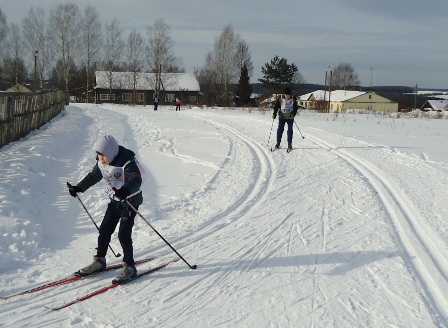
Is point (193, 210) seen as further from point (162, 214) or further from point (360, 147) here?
point (360, 147)

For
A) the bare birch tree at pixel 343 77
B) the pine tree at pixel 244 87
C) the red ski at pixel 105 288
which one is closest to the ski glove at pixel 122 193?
the red ski at pixel 105 288

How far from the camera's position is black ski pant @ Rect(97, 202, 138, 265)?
4562mm

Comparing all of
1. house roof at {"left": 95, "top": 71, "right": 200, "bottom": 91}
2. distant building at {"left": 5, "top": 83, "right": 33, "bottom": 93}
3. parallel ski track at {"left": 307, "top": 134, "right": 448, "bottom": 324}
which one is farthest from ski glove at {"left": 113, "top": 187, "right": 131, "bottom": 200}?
house roof at {"left": 95, "top": 71, "right": 200, "bottom": 91}

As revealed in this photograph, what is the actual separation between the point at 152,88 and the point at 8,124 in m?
52.1

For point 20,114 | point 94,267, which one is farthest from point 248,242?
point 20,114

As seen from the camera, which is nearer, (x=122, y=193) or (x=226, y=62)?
(x=122, y=193)

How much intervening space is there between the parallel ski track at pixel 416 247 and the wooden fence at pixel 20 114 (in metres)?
8.93

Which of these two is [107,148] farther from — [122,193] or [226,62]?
[226,62]

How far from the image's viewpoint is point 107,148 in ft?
14.2

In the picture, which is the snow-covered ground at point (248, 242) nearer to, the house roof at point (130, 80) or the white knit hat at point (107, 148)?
the white knit hat at point (107, 148)

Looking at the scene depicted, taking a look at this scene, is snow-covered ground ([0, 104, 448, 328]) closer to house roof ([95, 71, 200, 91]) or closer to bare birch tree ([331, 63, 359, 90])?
house roof ([95, 71, 200, 91])

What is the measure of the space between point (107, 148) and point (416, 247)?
12.8 feet

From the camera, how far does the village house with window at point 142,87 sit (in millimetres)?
60656

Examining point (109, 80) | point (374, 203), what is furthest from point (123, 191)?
point (109, 80)
